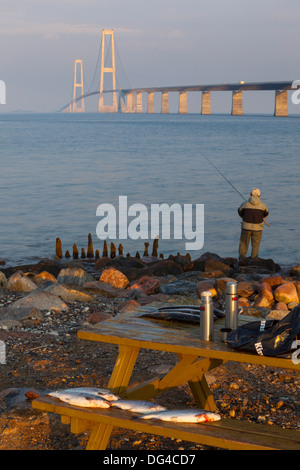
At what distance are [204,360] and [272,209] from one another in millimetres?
20882

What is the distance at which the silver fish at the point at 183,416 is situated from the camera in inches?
117

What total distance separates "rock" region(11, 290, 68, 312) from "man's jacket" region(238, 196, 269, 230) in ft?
17.9

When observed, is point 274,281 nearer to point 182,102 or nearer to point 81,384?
point 81,384

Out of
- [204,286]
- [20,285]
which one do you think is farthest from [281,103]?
[20,285]

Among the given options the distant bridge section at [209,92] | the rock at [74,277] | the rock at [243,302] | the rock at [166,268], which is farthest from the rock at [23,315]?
A: the distant bridge section at [209,92]

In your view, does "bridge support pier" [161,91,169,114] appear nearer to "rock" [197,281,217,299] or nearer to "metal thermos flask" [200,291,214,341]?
"rock" [197,281,217,299]

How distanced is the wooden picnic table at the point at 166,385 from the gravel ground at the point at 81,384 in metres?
0.42

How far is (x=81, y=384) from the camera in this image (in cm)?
447

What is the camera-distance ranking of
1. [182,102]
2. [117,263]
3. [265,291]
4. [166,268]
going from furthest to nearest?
1. [182,102]
2. [117,263]
3. [166,268]
4. [265,291]

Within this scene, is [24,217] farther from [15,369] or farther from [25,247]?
[15,369]

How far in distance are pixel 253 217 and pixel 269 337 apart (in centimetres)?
858

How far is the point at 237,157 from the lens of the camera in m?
51.5

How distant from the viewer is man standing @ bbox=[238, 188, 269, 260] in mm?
11153

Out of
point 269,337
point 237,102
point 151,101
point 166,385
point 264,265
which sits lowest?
point 264,265
